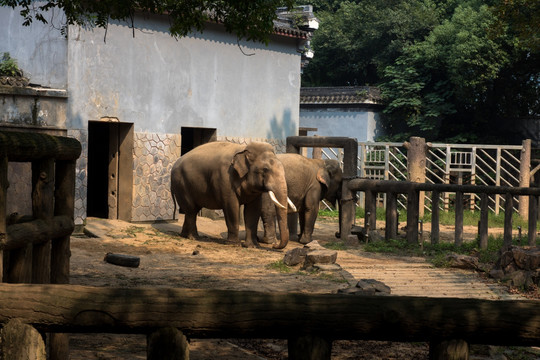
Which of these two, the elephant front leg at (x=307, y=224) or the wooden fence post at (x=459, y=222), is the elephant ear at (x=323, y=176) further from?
the wooden fence post at (x=459, y=222)

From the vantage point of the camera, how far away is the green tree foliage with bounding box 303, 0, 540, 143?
82.1 ft

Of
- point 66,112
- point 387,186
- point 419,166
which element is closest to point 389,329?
point 387,186

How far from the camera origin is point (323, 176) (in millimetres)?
15914

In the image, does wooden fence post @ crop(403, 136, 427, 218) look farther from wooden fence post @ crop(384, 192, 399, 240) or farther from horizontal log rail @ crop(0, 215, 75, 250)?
horizontal log rail @ crop(0, 215, 75, 250)

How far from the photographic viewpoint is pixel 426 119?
27.1 meters

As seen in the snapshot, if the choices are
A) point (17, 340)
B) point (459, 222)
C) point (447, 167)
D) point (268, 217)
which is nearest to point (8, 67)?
point (268, 217)

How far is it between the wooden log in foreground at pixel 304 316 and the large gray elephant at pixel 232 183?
34.0 feet

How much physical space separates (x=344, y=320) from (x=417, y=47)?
2556 cm

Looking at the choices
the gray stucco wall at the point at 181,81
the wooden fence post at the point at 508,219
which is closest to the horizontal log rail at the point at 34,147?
the wooden fence post at the point at 508,219

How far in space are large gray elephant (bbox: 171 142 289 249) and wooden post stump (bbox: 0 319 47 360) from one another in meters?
10.3

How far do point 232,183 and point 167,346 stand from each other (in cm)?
1101

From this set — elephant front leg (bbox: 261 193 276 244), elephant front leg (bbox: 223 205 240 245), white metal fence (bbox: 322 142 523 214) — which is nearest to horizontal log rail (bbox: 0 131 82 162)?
elephant front leg (bbox: 223 205 240 245)

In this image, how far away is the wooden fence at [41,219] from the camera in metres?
4.62

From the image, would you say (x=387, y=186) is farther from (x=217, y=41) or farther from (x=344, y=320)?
(x=344, y=320)
